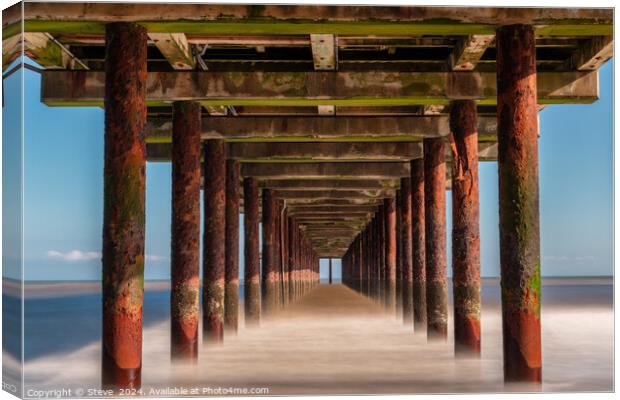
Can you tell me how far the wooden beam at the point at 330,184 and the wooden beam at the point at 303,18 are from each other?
1282cm

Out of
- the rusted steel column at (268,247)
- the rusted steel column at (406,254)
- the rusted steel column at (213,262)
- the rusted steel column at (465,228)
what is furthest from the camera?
the rusted steel column at (268,247)

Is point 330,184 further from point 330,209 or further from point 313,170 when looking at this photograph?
point 330,209

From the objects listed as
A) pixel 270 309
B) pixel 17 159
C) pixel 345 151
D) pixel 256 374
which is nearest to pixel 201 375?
pixel 256 374

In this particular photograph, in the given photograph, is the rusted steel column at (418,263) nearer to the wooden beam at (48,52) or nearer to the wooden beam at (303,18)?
the wooden beam at (48,52)

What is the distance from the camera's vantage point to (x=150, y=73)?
37.7ft

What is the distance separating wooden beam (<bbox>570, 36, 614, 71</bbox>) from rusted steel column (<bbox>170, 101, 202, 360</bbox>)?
4.66 metres

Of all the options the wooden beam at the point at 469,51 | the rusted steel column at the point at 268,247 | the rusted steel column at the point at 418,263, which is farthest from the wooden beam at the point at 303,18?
the rusted steel column at the point at 268,247

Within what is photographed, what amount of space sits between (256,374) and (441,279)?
5.05 m

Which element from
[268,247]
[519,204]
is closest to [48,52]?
[519,204]

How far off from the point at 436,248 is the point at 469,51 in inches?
175

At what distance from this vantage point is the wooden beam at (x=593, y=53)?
10.7 meters

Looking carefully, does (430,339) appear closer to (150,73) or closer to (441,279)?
(441,279)

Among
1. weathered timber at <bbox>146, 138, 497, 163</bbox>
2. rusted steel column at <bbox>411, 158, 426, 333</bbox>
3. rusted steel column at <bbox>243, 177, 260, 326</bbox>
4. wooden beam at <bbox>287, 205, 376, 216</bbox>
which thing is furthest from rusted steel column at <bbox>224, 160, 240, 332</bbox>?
wooden beam at <bbox>287, 205, 376, 216</bbox>

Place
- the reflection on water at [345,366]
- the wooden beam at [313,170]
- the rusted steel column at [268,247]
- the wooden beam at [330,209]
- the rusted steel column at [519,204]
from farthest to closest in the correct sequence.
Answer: the wooden beam at [330,209] → the rusted steel column at [268,247] → the wooden beam at [313,170] → the reflection on water at [345,366] → the rusted steel column at [519,204]
